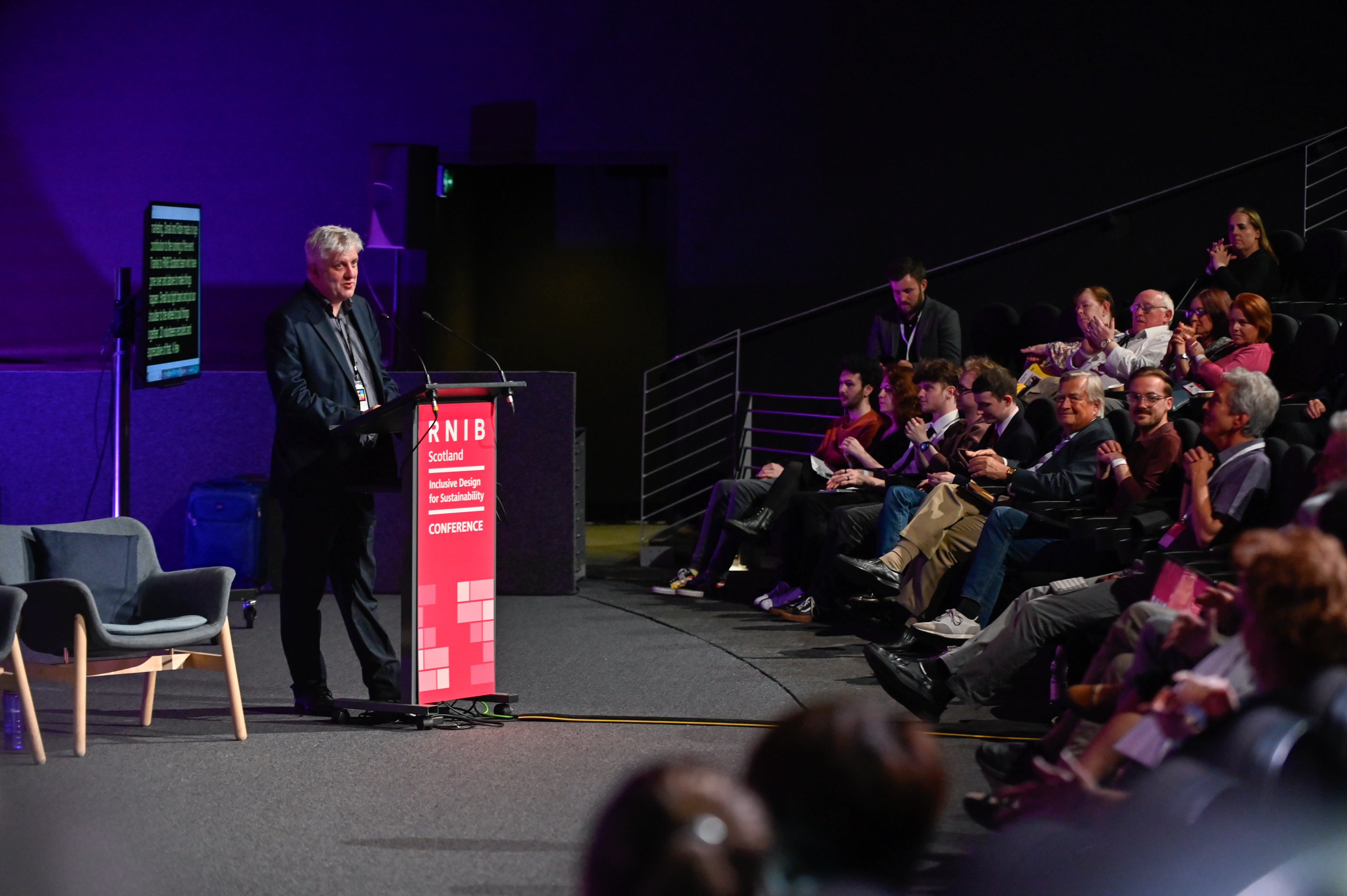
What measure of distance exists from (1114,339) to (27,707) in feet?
15.5

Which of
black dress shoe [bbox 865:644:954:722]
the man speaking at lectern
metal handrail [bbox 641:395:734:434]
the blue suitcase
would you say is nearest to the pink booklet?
black dress shoe [bbox 865:644:954:722]

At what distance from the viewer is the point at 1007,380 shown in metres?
5.72

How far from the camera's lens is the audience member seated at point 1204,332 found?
18.8ft

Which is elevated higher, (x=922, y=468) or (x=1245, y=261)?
(x=1245, y=261)

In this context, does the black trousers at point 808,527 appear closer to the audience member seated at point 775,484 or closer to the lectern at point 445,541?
the audience member seated at point 775,484

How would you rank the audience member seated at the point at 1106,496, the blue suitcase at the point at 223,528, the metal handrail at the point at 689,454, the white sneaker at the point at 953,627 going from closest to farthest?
the audience member seated at the point at 1106,496 < the white sneaker at the point at 953,627 < the blue suitcase at the point at 223,528 < the metal handrail at the point at 689,454

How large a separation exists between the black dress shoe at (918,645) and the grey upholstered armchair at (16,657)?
279 centimetres

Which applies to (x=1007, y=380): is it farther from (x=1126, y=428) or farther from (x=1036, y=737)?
(x=1036, y=737)

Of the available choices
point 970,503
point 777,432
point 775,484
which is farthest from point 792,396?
point 970,503

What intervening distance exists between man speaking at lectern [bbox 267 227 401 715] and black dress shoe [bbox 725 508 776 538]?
2502 mm

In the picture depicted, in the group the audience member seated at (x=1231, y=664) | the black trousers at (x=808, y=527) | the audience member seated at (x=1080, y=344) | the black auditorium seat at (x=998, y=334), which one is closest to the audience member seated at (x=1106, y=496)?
the black trousers at (x=808, y=527)

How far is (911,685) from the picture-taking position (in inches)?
155

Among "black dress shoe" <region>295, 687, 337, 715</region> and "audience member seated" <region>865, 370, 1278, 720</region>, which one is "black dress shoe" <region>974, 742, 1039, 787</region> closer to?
"audience member seated" <region>865, 370, 1278, 720</region>

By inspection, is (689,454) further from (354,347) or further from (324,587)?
(324,587)
